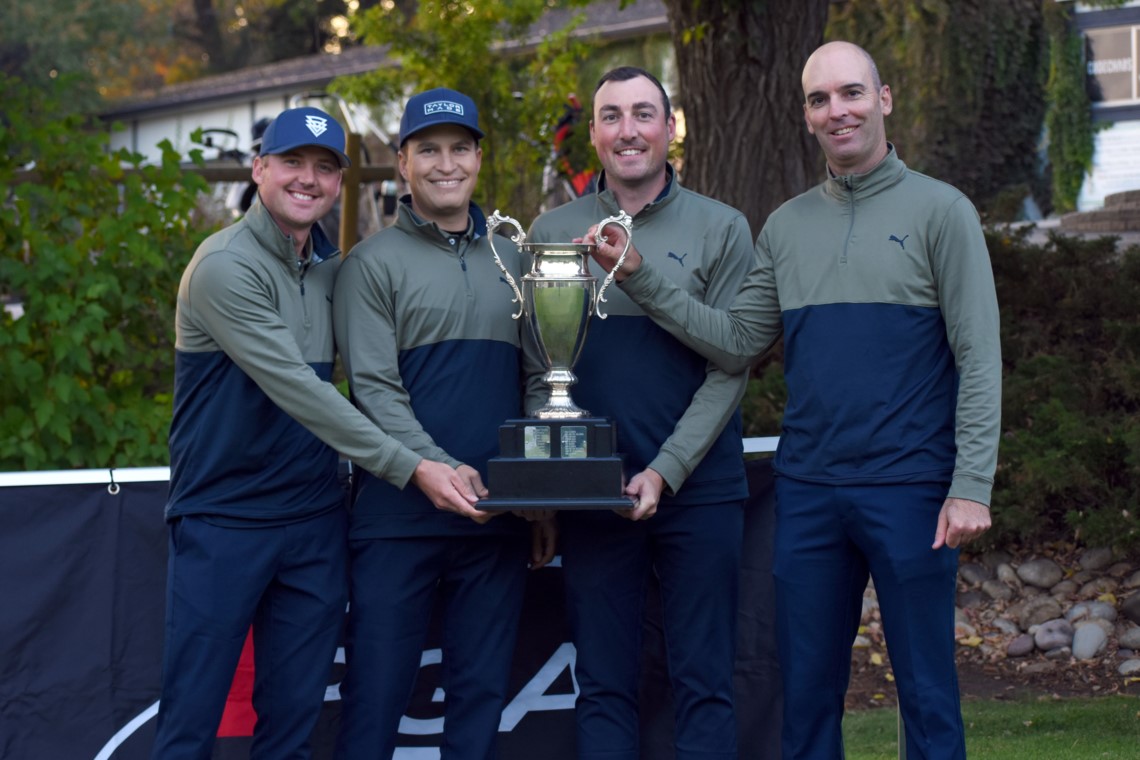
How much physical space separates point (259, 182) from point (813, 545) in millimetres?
1896

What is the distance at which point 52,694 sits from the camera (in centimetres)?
418

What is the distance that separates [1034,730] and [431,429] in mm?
3175

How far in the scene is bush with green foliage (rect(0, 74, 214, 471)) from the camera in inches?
241

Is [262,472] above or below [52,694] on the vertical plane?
above

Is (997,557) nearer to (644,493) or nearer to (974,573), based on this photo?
(974,573)

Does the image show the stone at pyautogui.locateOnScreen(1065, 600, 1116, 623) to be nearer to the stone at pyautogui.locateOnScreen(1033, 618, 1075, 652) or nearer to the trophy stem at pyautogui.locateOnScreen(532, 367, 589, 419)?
the stone at pyautogui.locateOnScreen(1033, 618, 1075, 652)

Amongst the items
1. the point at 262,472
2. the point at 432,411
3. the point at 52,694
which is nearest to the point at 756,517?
the point at 432,411

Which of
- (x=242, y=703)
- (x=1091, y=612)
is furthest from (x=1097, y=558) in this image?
(x=242, y=703)

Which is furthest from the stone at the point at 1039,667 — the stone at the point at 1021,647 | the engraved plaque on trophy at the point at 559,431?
the engraved plaque on trophy at the point at 559,431

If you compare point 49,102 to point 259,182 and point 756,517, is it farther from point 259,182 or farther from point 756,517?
point 756,517

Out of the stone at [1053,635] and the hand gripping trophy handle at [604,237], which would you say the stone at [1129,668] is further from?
the hand gripping trophy handle at [604,237]

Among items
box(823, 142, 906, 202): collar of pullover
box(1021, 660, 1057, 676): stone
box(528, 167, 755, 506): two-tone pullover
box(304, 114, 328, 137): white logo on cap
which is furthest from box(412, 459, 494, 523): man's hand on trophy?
box(1021, 660, 1057, 676): stone

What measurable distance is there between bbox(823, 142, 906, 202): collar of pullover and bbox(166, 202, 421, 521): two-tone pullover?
143 cm

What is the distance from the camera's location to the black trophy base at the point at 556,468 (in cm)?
364
